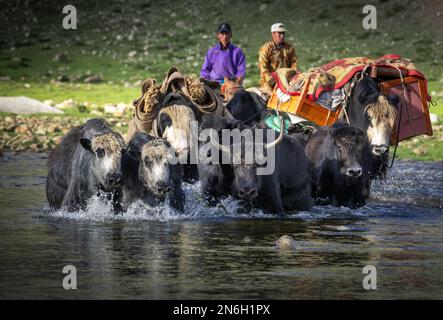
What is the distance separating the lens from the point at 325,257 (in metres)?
11.8

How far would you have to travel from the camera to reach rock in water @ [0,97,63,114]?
2766 cm

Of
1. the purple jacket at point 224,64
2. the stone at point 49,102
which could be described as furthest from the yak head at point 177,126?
the stone at point 49,102

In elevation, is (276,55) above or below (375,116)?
above

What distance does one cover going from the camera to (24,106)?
27.9 meters

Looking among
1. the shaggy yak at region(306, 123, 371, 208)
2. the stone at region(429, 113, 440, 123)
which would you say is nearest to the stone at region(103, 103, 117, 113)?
the stone at region(429, 113, 440, 123)

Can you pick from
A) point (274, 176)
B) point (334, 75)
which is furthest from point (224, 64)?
point (274, 176)

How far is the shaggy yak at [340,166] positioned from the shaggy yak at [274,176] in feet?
0.89

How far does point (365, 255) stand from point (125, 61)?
25.4 m

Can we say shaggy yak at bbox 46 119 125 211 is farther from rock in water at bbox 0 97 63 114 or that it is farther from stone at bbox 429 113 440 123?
rock in water at bbox 0 97 63 114

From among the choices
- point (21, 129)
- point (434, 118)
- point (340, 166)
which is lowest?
point (340, 166)

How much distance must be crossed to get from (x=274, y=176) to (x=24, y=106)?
14047 mm

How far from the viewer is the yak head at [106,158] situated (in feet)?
45.2

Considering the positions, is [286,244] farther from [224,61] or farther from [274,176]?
[224,61]

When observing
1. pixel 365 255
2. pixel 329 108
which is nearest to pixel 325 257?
pixel 365 255
